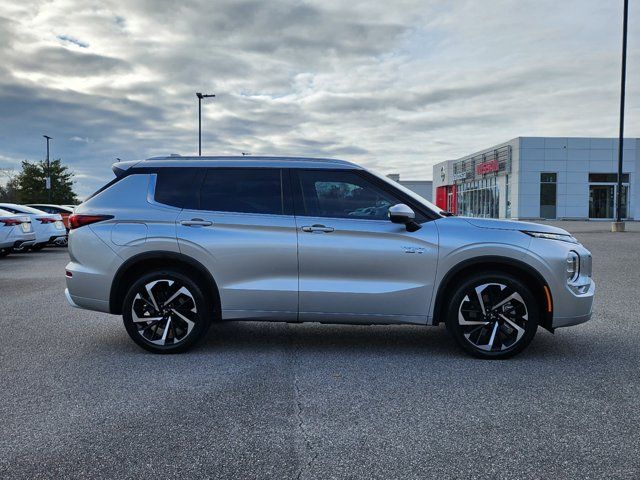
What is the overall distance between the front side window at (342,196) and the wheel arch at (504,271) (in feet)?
2.67

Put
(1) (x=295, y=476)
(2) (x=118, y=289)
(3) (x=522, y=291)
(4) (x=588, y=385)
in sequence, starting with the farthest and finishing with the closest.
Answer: (2) (x=118, y=289) < (3) (x=522, y=291) < (4) (x=588, y=385) < (1) (x=295, y=476)

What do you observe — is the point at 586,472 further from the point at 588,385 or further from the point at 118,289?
the point at 118,289

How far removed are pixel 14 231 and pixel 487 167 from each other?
43.5 meters

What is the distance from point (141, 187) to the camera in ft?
18.2

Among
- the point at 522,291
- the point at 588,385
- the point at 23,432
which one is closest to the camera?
the point at 23,432

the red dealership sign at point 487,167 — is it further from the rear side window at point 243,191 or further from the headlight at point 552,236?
the rear side window at point 243,191

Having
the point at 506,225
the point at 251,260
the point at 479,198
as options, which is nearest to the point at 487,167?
the point at 479,198

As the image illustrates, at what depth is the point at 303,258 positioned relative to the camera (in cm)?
522

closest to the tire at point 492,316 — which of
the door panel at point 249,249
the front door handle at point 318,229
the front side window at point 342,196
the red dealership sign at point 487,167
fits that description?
the front side window at point 342,196

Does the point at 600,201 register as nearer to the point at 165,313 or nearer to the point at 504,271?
the point at 504,271

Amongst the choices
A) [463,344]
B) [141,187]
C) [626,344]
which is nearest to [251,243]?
[141,187]

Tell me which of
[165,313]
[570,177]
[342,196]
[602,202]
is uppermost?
[570,177]

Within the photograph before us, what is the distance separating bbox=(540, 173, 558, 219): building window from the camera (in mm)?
45562

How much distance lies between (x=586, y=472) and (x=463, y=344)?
2191mm
